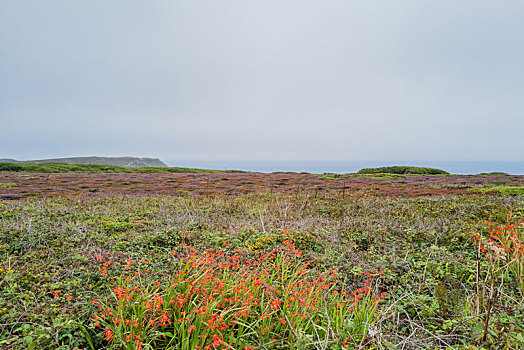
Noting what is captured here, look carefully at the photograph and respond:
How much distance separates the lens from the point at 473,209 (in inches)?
324

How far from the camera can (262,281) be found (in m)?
3.27

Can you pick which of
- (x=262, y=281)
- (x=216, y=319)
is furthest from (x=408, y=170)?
(x=216, y=319)

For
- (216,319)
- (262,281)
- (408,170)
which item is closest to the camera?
(216,319)

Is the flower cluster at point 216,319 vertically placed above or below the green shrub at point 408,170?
below

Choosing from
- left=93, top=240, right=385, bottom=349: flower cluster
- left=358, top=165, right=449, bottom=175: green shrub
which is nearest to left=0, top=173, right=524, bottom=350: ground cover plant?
left=93, top=240, right=385, bottom=349: flower cluster

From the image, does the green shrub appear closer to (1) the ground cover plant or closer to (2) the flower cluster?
(1) the ground cover plant

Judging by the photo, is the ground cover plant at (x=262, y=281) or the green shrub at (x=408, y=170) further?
the green shrub at (x=408, y=170)

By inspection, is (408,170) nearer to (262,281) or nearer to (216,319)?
(262,281)

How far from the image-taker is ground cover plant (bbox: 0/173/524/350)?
275cm

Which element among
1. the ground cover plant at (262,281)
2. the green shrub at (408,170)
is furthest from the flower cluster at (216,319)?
the green shrub at (408,170)

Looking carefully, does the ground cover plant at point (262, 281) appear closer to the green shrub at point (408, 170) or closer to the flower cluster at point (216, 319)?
the flower cluster at point (216, 319)

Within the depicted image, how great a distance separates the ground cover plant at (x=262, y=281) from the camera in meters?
2.75

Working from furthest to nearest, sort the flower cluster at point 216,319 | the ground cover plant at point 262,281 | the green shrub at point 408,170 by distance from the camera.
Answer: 1. the green shrub at point 408,170
2. the ground cover plant at point 262,281
3. the flower cluster at point 216,319

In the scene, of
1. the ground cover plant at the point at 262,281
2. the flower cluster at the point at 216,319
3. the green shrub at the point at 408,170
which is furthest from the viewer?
the green shrub at the point at 408,170
